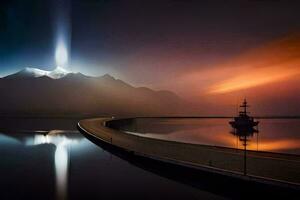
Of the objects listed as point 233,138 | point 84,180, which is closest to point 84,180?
point 84,180

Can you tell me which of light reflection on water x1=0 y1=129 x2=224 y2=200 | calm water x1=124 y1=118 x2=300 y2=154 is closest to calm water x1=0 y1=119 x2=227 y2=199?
light reflection on water x1=0 y1=129 x2=224 y2=200

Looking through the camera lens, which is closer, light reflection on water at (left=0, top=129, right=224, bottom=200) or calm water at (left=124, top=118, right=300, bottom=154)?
light reflection on water at (left=0, top=129, right=224, bottom=200)

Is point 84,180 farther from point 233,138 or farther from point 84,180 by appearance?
point 233,138

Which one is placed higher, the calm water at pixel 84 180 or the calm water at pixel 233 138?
the calm water at pixel 84 180

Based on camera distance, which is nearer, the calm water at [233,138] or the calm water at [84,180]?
the calm water at [84,180]

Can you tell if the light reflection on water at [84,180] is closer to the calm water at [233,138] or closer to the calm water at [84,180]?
the calm water at [84,180]

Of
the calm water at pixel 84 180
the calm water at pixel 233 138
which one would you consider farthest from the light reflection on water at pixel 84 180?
the calm water at pixel 233 138

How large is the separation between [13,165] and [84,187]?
13.4 m

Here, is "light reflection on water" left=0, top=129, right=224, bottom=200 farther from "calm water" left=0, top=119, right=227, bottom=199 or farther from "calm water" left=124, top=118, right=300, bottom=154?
"calm water" left=124, top=118, right=300, bottom=154

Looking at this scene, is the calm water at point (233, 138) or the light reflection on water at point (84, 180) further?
the calm water at point (233, 138)

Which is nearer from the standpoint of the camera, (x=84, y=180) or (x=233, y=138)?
(x=84, y=180)

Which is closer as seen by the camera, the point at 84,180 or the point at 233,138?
the point at 84,180

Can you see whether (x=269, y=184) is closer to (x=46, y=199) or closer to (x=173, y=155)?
(x=173, y=155)

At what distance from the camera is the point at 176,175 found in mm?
21047
